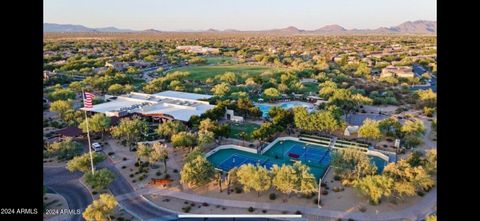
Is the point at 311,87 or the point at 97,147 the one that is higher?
the point at 311,87

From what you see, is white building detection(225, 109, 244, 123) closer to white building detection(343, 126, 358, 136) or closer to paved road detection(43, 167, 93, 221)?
white building detection(343, 126, 358, 136)

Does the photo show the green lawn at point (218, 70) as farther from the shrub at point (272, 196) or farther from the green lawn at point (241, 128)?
the shrub at point (272, 196)

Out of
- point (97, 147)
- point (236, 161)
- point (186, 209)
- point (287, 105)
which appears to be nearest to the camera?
point (186, 209)

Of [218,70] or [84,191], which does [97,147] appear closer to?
[84,191]

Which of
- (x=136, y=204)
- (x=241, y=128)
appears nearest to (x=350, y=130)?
(x=241, y=128)

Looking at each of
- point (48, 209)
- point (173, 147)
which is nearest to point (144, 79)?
point (173, 147)

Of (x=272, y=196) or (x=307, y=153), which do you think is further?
(x=307, y=153)

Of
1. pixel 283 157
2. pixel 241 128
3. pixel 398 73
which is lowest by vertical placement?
pixel 283 157

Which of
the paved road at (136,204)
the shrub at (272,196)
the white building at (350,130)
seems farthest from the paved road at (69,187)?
the white building at (350,130)
